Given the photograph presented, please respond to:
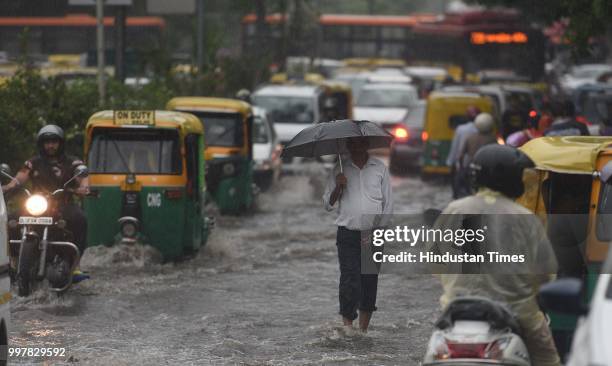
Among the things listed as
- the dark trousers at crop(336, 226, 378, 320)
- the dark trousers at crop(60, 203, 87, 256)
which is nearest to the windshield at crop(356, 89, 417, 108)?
the dark trousers at crop(60, 203, 87, 256)

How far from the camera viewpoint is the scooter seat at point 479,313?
6375mm

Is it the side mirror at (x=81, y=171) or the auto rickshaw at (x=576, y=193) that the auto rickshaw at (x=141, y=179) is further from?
the auto rickshaw at (x=576, y=193)

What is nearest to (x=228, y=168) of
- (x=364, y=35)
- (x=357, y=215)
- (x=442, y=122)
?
(x=442, y=122)

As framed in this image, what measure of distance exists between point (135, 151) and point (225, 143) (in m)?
5.37

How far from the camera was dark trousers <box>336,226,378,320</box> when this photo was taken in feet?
37.0

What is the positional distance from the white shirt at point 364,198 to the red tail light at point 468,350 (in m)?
5.02

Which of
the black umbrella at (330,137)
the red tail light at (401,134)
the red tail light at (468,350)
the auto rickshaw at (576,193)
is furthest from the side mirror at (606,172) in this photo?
the red tail light at (401,134)

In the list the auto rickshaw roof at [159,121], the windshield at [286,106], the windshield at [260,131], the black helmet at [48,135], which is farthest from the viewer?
the windshield at [286,106]

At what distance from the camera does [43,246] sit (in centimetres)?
1257

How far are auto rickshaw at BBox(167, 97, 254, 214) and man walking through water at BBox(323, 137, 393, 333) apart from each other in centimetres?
944

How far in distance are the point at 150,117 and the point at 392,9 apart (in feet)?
331

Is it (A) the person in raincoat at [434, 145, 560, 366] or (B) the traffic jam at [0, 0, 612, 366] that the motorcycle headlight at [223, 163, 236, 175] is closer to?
(B) the traffic jam at [0, 0, 612, 366]

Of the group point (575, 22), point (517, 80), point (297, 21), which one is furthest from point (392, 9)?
point (575, 22)

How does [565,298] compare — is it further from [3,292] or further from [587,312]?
[3,292]
